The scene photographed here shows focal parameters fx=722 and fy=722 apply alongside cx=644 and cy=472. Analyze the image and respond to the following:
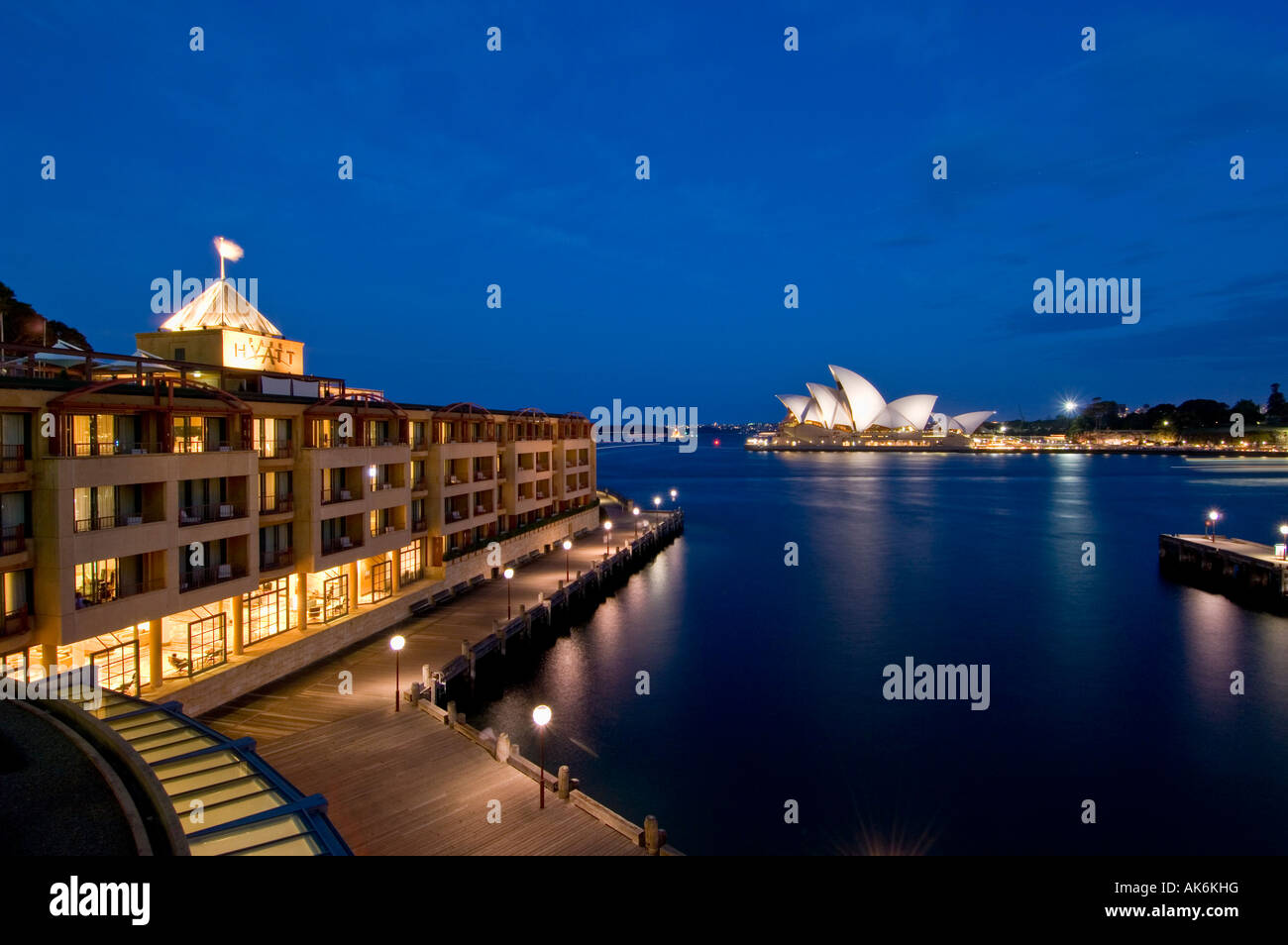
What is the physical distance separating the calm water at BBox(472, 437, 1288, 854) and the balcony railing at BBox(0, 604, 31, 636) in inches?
461

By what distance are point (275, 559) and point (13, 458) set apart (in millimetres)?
8037

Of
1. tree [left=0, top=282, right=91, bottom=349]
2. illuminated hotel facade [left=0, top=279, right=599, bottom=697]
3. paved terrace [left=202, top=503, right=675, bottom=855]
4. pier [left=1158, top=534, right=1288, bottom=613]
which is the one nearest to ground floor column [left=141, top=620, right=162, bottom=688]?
illuminated hotel facade [left=0, top=279, right=599, bottom=697]

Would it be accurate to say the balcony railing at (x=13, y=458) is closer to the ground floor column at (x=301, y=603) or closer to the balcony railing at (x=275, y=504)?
the balcony railing at (x=275, y=504)

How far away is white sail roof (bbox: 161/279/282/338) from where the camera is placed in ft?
98.9

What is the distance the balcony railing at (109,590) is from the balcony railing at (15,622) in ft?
2.78

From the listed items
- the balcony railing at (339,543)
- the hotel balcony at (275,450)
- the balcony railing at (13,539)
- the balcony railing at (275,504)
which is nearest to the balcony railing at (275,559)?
the balcony railing at (275,504)

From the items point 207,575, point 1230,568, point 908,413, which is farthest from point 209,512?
point 908,413

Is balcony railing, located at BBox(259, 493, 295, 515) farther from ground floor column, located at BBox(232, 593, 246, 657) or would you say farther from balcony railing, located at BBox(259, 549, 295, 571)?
ground floor column, located at BBox(232, 593, 246, 657)

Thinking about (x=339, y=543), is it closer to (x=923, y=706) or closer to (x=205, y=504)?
(x=205, y=504)

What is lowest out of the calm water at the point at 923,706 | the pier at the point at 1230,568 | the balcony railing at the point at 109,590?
the calm water at the point at 923,706

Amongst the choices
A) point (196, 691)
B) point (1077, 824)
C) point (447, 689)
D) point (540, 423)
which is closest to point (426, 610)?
point (447, 689)

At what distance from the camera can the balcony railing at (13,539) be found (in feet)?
→ 46.0

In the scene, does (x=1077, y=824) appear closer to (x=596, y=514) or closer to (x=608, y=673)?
(x=608, y=673)

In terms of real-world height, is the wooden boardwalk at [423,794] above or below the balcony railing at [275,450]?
below
